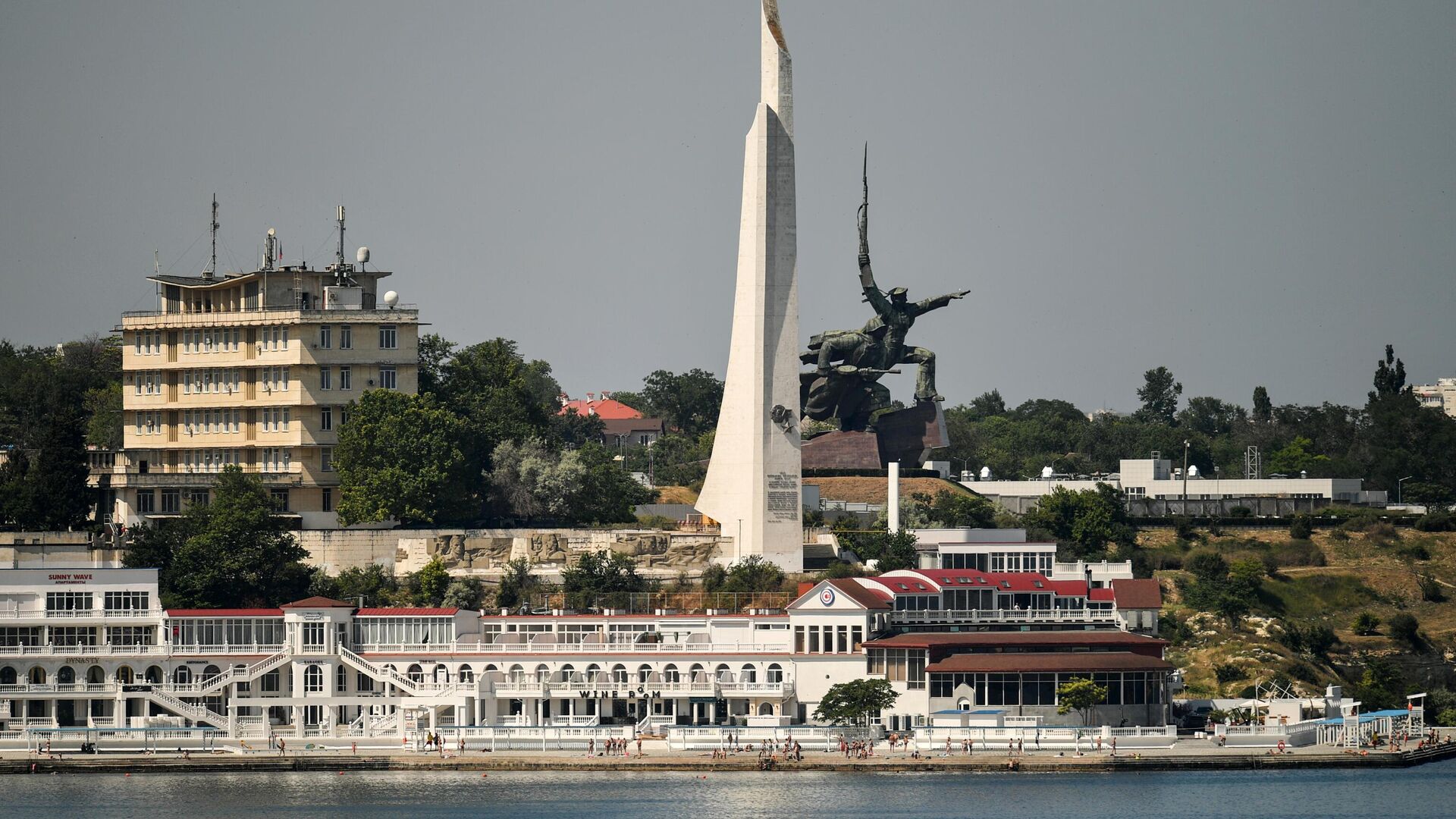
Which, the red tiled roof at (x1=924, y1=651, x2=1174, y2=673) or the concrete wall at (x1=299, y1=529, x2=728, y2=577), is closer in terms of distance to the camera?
the red tiled roof at (x1=924, y1=651, x2=1174, y2=673)

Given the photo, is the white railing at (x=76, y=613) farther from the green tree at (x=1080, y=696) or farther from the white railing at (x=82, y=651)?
the green tree at (x=1080, y=696)

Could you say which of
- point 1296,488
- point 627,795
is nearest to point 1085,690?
point 627,795

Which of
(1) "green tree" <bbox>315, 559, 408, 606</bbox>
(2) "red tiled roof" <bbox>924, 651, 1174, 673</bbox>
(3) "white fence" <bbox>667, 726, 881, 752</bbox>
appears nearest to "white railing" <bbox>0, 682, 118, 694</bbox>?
(1) "green tree" <bbox>315, 559, 408, 606</bbox>

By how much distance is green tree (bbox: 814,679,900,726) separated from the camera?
91.7m

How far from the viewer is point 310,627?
97625mm

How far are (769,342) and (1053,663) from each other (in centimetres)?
2450

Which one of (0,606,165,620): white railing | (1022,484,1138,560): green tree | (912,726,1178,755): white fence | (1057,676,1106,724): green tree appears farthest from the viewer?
(1022,484,1138,560): green tree

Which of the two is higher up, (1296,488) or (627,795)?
(1296,488)

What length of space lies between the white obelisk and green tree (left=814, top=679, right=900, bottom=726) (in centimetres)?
1809

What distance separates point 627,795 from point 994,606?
870 inches

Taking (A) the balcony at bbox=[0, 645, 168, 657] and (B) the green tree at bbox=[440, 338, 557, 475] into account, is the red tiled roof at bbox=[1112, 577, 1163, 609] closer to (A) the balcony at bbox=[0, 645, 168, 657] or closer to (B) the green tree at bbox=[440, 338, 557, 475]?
(B) the green tree at bbox=[440, 338, 557, 475]

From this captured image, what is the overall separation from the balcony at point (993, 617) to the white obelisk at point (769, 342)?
39.3 ft

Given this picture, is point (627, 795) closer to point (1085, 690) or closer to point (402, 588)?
point (1085, 690)

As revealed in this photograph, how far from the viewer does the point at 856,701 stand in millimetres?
91812
